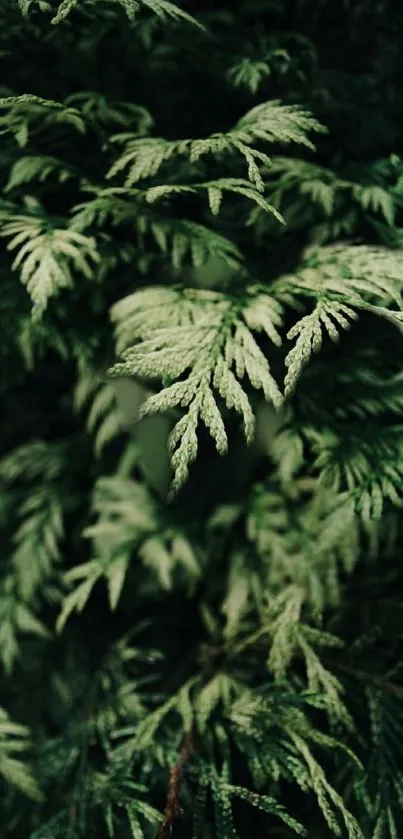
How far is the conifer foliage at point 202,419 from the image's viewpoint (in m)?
1.78

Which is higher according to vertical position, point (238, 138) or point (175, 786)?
point (238, 138)

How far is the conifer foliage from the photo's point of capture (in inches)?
70.0

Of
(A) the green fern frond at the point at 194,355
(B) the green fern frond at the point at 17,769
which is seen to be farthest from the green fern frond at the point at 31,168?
→ (B) the green fern frond at the point at 17,769

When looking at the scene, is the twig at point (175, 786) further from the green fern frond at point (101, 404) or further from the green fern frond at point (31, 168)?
the green fern frond at point (31, 168)

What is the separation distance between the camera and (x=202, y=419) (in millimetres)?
1720

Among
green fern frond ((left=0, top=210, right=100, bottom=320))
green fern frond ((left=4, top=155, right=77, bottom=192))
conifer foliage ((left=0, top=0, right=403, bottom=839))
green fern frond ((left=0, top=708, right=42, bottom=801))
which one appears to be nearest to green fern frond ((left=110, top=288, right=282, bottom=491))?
conifer foliage ((left=0, top=0, right=403, bottom=839))

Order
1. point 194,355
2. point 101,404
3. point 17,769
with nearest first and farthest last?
point 194,355 → point 17,769 → point 101,404

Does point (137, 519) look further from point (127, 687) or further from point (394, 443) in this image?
point (394, 443)

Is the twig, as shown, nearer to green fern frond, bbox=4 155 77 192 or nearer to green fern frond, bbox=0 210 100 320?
green fern frond, bbox=0 210 100 320

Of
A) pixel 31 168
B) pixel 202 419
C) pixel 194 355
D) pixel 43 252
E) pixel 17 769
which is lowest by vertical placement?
pixel 17 769

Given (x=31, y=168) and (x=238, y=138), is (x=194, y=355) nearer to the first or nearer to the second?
(x=238, y=138)

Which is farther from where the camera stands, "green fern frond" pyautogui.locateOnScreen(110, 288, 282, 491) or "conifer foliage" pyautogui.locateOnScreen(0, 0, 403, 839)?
"conifer foliage" pyautogui.locateOnScreen(0, 0, 403, 839)

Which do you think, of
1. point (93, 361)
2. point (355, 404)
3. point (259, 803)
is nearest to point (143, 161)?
point (93, 361)

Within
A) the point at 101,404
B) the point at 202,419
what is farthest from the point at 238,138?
the point at 101,404
